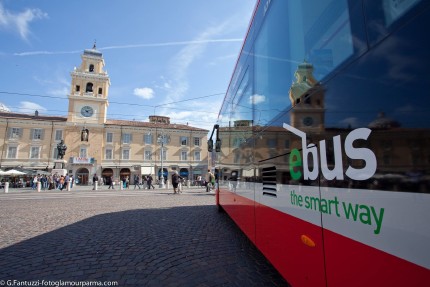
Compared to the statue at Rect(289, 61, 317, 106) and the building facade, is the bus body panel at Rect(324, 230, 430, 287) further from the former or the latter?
the building facade

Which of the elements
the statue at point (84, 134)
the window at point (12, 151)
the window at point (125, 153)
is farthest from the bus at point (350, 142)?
the window at point (12, 151)

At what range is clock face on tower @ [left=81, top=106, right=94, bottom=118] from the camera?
4328cm

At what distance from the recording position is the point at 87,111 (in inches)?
1711

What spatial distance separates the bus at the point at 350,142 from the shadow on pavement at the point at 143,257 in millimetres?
1078

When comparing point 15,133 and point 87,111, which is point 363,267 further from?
point 15,133

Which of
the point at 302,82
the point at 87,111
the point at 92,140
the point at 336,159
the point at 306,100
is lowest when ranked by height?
the point at 336,159

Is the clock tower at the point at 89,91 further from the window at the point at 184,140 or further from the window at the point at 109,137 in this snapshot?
the window at the point at 184,140

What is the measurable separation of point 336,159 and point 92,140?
4624cm

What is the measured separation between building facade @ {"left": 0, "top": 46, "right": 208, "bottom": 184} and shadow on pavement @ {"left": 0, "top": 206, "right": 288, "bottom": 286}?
33830 mm

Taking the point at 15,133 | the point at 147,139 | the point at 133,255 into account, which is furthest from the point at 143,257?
the point at 15,133

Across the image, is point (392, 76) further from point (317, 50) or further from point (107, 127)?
point (107, 127)

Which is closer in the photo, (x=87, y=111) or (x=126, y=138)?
(x=87, y=111)

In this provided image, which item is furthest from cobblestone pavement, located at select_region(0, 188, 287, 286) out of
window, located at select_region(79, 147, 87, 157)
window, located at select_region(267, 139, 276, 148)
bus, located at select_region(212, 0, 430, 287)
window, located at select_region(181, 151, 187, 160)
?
window, located at select_region(181, 151, 187, 160)

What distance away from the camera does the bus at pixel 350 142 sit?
1.09 meters
